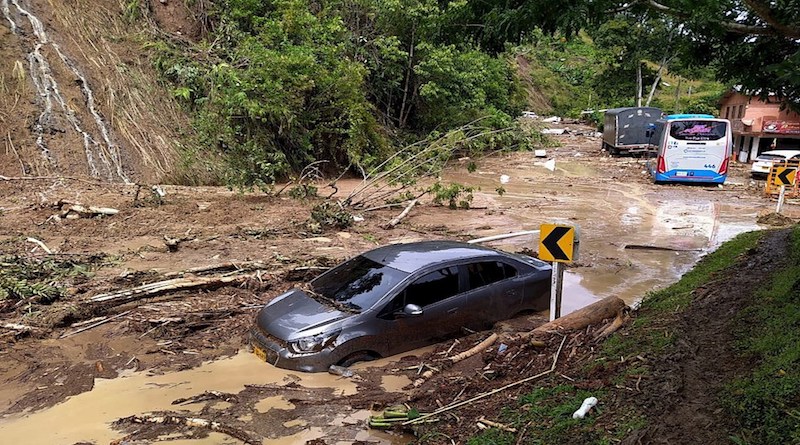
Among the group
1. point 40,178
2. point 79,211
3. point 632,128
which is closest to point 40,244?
point 79,211

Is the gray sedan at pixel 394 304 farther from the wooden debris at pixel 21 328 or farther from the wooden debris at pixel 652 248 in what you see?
the wooden debris at pixel 652 248

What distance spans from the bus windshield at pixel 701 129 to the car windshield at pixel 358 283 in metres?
19.2

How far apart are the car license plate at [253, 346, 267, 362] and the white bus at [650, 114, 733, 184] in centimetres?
2049

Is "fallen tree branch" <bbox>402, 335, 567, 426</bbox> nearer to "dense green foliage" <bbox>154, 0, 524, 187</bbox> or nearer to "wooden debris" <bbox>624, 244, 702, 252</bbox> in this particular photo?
"wooden debris" <bbox>624, 244, 702, 252</bbox>

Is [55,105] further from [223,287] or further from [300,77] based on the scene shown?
[223,287]

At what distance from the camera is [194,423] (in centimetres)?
540

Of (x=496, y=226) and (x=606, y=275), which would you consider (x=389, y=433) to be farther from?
(x=496, y=226)

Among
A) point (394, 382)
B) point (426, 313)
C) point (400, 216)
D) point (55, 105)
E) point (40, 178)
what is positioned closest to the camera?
point (394, 382)

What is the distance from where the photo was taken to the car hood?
6.66 m

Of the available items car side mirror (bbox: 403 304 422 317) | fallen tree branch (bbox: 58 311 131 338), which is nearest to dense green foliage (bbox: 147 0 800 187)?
Result: car side mirror (bbox: 403 304 422 317)

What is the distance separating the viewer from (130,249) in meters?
11.8

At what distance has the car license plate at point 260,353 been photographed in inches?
270

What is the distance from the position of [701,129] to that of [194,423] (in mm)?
22717

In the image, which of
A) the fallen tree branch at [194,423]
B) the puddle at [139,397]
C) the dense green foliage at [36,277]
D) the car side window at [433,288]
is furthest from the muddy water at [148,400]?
the dense green foliage at [36,277]
